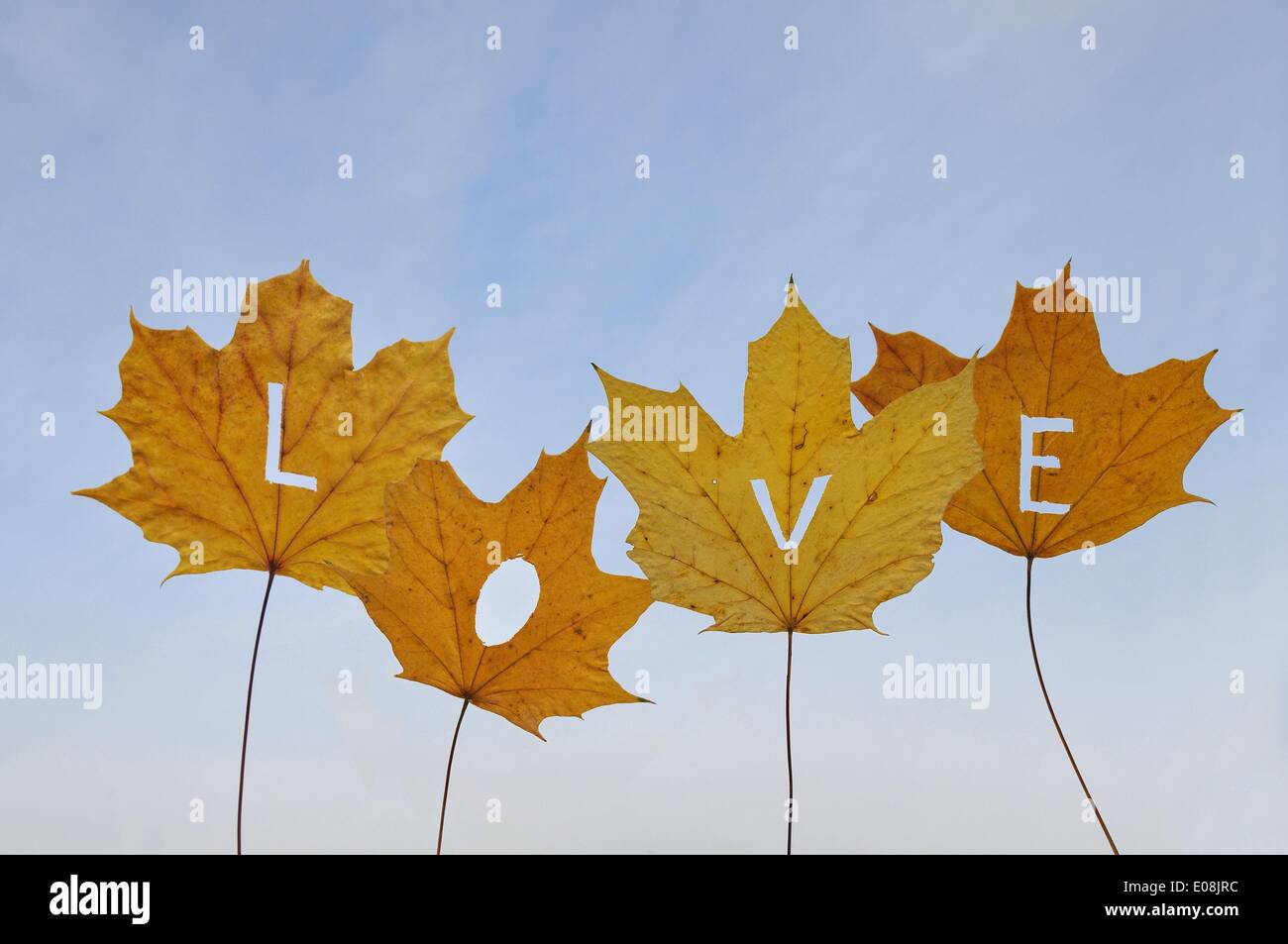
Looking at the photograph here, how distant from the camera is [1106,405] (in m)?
1.41

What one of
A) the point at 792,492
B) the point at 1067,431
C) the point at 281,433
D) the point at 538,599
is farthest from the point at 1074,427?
the point at 281,433

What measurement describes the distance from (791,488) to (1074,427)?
52 centimetres

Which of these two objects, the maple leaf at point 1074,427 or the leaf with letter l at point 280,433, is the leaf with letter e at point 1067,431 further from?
the leaf with letter l at point 280,433

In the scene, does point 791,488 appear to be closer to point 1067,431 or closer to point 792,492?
point 792,492

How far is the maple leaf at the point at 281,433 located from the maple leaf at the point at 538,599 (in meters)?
0.12

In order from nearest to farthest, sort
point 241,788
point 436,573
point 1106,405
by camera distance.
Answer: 1. point 241,788
2. point 436,573
3. point 1106,405

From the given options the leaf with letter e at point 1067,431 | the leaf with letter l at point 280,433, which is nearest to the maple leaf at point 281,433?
the leaf with letter l at point 280,433

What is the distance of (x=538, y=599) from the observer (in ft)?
4.25

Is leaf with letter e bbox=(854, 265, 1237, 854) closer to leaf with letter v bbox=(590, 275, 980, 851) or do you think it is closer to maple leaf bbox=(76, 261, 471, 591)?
leaf with letter v bbox=(590, 275, 980, 851)

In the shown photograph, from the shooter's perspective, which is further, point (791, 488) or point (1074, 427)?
point (1074, 427)

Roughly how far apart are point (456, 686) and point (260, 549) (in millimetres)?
378
